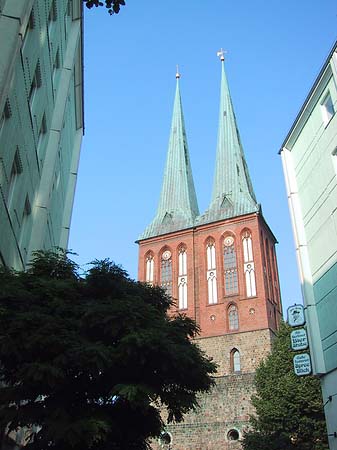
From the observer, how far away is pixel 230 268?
42250 millimetres

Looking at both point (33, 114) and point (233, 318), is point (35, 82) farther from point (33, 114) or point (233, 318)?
point (233, 318)

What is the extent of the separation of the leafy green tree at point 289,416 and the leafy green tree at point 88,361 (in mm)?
15250

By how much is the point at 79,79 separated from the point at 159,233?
25.9 metres

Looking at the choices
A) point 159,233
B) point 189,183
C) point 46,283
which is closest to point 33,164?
point 46,283

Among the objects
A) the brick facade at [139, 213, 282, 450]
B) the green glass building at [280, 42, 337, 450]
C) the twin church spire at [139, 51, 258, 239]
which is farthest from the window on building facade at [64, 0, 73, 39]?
the twin church spire at [139, 51, 258, 239]

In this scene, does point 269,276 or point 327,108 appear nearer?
point 327,108

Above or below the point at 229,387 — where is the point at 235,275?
above

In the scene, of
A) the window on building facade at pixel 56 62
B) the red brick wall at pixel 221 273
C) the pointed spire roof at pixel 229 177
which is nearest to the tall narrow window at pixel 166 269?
the red brick wall at pixel 221 273

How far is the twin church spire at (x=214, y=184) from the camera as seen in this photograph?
45719mm

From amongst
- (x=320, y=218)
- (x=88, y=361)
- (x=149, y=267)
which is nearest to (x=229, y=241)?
(x=149, y=267)

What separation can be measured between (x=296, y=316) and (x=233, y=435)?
22079mm

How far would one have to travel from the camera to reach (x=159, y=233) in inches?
1855

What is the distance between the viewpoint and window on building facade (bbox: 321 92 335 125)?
1554 cm

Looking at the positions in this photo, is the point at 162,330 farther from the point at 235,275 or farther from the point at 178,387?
the point at 235,275
